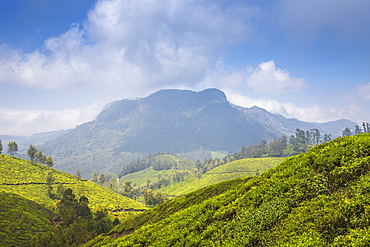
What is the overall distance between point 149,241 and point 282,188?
15.5m

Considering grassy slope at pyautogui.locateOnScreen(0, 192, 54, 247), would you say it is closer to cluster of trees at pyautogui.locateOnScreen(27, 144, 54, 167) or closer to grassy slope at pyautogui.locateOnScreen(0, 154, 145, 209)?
grassy slope at pyautogui.locateOnScreen(0, 154, 145, 209)

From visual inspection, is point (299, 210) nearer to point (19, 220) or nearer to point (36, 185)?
point (19, 220)

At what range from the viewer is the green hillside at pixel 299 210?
11.5 meters

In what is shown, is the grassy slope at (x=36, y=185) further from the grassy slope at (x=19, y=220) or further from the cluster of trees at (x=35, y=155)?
the grassy slope at (x=19, y=220)

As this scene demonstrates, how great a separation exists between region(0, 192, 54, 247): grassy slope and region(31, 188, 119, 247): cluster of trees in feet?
12.7

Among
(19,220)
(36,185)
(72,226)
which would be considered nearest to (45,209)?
(19,220)

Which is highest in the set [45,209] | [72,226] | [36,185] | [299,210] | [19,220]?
[299,210]

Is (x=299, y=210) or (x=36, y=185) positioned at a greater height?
(x=299, y=210)

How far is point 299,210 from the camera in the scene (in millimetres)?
14305

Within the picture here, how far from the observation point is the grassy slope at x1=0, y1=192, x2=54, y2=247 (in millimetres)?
61031

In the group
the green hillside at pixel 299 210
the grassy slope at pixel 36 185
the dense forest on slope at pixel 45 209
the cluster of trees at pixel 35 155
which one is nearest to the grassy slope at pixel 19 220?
the dense forest on slope at pixel 45 209

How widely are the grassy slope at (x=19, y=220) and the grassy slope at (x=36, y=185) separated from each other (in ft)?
66.4

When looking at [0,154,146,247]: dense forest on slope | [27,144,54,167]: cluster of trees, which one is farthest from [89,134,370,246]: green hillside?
[27,144,54,167]: cluster of trees

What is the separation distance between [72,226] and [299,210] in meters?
81.6
